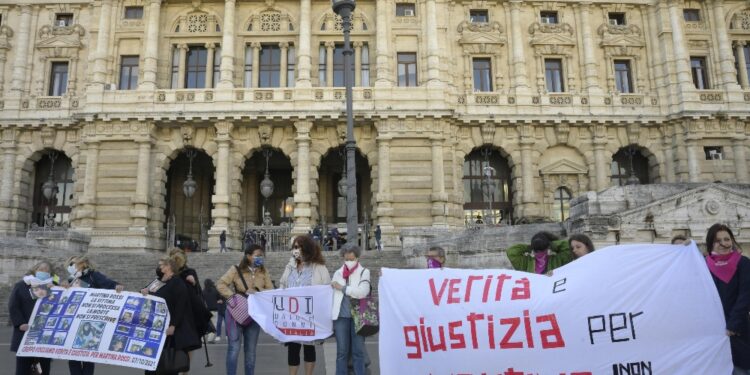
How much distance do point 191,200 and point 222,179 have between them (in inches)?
201

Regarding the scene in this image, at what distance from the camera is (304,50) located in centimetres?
2783

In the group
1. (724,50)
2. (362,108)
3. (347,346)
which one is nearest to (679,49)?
(724,50)

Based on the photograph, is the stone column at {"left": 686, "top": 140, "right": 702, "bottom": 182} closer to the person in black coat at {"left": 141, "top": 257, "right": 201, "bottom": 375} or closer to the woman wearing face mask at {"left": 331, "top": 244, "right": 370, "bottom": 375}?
the woman wearing face mask at {"left": 331, "top": 244, "right": 370, "bottom": 375}

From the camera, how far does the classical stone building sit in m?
26.9

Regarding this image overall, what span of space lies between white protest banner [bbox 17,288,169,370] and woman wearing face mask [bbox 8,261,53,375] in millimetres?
122

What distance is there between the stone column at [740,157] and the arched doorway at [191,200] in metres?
28.2

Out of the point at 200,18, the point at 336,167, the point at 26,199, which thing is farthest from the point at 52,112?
the point at 336,167

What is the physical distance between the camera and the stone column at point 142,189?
86.1 ft

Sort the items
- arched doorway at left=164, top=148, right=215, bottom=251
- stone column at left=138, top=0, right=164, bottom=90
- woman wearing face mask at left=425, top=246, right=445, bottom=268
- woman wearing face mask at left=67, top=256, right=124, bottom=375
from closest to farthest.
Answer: woman wearing face mask at left=67, top=256, right=124, bottom=375, woman wearing face mask at left=425, top=246, right=445, bottom=268, stone column at left=138, top=0, right=164, bottom=90, arched doorway at left=164, top=148, right=215, bottom=251

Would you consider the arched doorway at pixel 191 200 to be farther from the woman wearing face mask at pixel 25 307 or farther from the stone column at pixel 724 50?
the stone column at pixel 724 50

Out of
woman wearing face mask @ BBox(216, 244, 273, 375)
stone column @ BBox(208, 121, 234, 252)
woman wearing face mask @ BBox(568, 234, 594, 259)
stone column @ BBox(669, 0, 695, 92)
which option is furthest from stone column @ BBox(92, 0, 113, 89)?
stone column @ BBox(669, 0, 695, 92)

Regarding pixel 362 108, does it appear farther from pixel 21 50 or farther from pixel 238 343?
pixel 238 343

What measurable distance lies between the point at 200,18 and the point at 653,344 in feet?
94.9

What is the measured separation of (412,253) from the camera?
68.0 feet
